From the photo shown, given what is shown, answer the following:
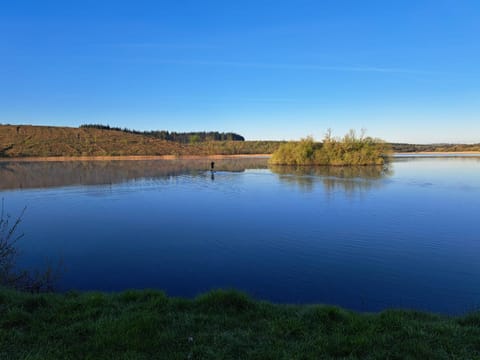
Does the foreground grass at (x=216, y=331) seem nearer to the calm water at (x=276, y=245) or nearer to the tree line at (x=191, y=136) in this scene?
the calm water at (x=276, y=245)

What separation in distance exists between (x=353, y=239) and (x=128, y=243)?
736 centimetres

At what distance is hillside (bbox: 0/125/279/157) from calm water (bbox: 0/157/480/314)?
231 ft

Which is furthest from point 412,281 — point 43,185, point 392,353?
point 43,185

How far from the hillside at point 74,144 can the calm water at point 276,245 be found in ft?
231

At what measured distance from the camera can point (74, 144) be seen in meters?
90.8

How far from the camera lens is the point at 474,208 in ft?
50.4

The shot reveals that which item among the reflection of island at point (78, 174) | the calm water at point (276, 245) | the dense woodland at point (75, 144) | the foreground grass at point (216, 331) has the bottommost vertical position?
the calm water at point (276, 245)

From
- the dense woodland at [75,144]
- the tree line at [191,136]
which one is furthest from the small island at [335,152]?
the tree line at [191,136]

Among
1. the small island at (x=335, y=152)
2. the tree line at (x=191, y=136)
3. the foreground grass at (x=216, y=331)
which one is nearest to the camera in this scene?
the foreground grass at (x=216, y=331)

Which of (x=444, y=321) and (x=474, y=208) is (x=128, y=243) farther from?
(x=474, y=208)

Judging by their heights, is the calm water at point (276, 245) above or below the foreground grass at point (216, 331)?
below

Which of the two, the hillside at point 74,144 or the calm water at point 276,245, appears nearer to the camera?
the calm water at point 276,245

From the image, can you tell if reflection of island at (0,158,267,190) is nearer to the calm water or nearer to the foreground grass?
the calm water

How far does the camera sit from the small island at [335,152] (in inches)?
1861
